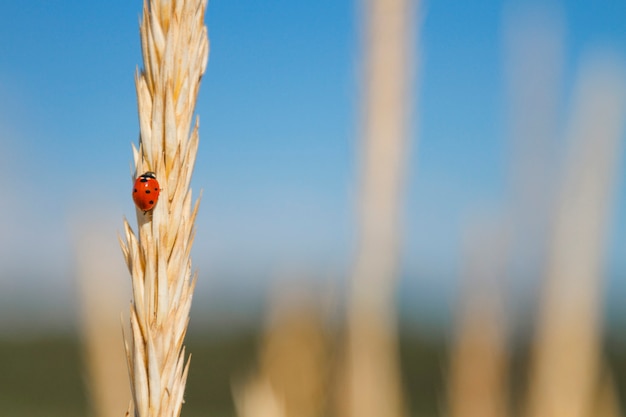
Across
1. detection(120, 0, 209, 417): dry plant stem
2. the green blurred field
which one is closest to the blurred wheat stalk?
detection(120, 0, 209, 417): dry plant stem

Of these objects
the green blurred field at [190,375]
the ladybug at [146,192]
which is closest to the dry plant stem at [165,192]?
the ladybug at [146,192]

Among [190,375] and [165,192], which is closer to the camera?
[165,192]

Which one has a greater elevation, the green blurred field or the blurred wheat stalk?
the blurred wheat stalk

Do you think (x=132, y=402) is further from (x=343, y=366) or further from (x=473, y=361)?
(x=473, y=361)

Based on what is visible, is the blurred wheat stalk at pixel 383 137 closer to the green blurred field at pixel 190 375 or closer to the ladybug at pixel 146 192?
the ladybug at pixel 146 192

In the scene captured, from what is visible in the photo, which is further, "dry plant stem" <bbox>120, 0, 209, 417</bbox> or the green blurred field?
the green blurred field

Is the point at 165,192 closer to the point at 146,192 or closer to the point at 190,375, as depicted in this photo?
the point at 146,192

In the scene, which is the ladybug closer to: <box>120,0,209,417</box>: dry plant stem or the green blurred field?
<box>120,0,209,417</box>: dry plant stem

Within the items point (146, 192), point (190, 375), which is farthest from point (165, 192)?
point (190, 375)
